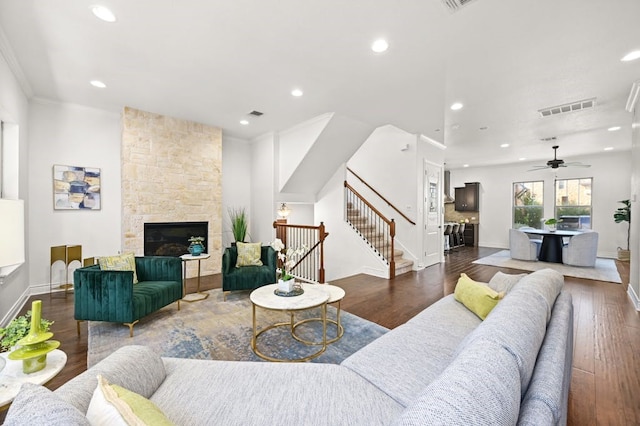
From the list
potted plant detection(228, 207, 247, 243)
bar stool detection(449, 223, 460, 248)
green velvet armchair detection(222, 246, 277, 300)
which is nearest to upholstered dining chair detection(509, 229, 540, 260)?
bar stool detection(449, 223, 460, 248)

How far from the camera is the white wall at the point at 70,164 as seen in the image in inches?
165

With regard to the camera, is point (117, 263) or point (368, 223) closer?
point (117, 263)

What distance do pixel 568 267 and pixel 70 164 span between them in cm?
1010

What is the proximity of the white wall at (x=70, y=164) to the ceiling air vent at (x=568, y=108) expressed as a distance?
7267mm

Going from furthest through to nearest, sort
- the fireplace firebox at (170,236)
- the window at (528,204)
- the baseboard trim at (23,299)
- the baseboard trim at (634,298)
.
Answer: the window at (528,204), the fireplace firebox at (170,236), the baseboard trim at (634,298), the baseboard trim at (23,299)

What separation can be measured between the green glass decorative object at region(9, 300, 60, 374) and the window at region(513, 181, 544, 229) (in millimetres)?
11354

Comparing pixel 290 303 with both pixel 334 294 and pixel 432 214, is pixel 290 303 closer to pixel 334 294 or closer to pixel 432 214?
pixel 334 294

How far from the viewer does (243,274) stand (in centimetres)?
396

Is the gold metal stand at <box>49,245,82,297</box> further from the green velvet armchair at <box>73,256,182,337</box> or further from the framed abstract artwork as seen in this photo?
the green velvet armchair at <box>73,256,182,337</box>

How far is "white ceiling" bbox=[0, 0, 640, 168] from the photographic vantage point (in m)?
2.31

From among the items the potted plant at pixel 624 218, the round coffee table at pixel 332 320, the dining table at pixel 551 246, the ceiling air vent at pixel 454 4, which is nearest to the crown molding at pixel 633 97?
the ceiling air vent at pixel 454 4

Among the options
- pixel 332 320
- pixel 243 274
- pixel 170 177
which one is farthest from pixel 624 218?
pixel 170 177

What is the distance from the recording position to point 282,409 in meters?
1.19

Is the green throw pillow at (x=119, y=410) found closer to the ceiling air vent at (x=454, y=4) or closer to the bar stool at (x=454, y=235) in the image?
the ceiling air vent at (x=454, y=4)
